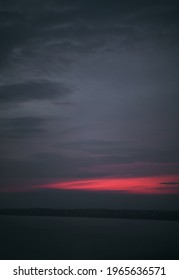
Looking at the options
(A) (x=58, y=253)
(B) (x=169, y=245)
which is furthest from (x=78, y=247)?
(B) (x=169, y=245)

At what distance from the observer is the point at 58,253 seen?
5231 centimetres

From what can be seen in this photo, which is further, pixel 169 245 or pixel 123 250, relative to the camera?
pixel 169 245
